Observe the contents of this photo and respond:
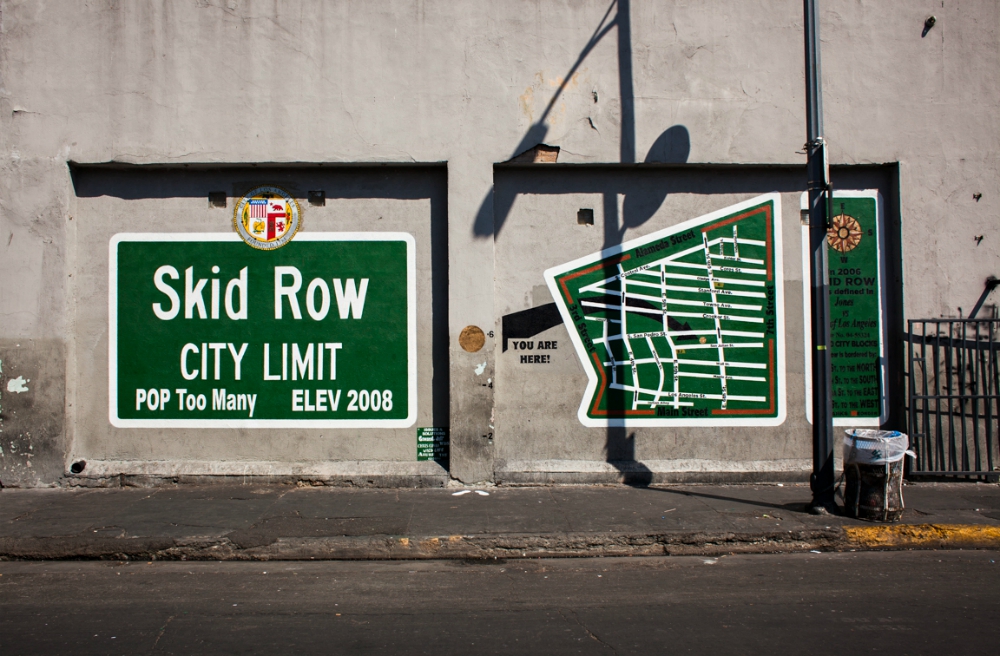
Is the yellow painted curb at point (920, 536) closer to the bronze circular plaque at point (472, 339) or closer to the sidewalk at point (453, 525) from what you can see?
Answer: the sidewalk at point (453, 525)

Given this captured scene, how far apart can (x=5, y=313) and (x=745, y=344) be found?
8.75 m

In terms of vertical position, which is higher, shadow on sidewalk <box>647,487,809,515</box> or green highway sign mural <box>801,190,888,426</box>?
green highway sign mural <box>801,190,888,426</box>

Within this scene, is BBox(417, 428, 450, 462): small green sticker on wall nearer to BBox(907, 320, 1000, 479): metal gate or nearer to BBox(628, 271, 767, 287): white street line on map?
BBox(628, 271, 767, 287): white street line on map

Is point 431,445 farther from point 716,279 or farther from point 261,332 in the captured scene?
point 716,279

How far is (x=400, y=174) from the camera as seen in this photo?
27.0ft

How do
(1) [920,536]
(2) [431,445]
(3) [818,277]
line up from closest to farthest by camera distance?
(1) [920,536]
(3) [818,277]
(2) [431,445]

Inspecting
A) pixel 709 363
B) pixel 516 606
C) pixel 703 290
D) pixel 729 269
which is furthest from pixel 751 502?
pixel 516 606

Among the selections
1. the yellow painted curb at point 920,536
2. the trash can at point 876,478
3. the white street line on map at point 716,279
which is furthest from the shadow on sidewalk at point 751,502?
the white street line on map at point 716,279

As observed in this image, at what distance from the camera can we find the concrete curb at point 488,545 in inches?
231

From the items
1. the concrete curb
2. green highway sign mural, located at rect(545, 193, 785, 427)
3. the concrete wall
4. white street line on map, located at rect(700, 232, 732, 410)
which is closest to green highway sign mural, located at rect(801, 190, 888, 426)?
the concrete wall

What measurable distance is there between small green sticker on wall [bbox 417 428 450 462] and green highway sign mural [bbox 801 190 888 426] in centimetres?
441

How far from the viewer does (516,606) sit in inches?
187

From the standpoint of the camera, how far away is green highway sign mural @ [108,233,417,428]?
8141mm

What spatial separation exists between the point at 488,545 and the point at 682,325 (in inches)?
149
